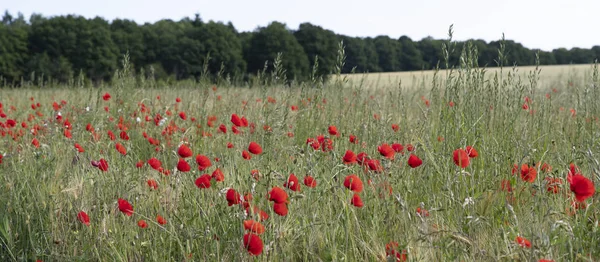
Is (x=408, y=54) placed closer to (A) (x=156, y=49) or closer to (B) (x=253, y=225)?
(A) (x=156, y=49)

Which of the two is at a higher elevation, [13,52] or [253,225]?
[13,52]

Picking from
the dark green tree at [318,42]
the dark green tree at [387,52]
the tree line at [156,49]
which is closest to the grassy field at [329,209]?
the tree line at [156,49]

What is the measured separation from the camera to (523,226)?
194 centimetres

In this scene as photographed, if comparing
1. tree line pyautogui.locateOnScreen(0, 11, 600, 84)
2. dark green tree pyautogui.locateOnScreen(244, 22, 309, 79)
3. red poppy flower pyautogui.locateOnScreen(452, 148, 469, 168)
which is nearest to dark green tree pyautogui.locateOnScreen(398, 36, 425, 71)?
tree line pyautogui.locateOnScreen(0, 11, 600, 84)

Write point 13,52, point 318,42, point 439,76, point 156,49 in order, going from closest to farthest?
1. point 439,76
2. point 13,52
3. point 318,42
4. point 156,49

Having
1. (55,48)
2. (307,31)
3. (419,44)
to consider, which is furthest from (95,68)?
(419,44)

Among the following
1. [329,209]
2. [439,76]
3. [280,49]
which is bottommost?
[329,209]

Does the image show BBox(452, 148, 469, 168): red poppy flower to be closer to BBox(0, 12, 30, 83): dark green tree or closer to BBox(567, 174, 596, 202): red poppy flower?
BBox(567, 174, 596, 202): red poppy flower

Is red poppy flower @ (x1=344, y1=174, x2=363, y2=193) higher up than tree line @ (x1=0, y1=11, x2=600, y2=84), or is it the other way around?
tree line @ (x1=0, y1=11, x2=600, y2=84)

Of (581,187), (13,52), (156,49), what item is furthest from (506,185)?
(156,49)

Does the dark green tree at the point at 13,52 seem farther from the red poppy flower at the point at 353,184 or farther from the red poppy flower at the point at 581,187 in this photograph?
the red poppy flower at the point at 581,187

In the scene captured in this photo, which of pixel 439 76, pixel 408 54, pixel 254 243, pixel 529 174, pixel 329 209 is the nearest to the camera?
pixel 254 243

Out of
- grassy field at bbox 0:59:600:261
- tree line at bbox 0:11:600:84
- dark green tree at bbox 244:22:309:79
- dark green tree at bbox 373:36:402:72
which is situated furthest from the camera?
dark green tree at bbox 373:36:402:72

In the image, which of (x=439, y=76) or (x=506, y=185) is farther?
(x=439, y=76)
